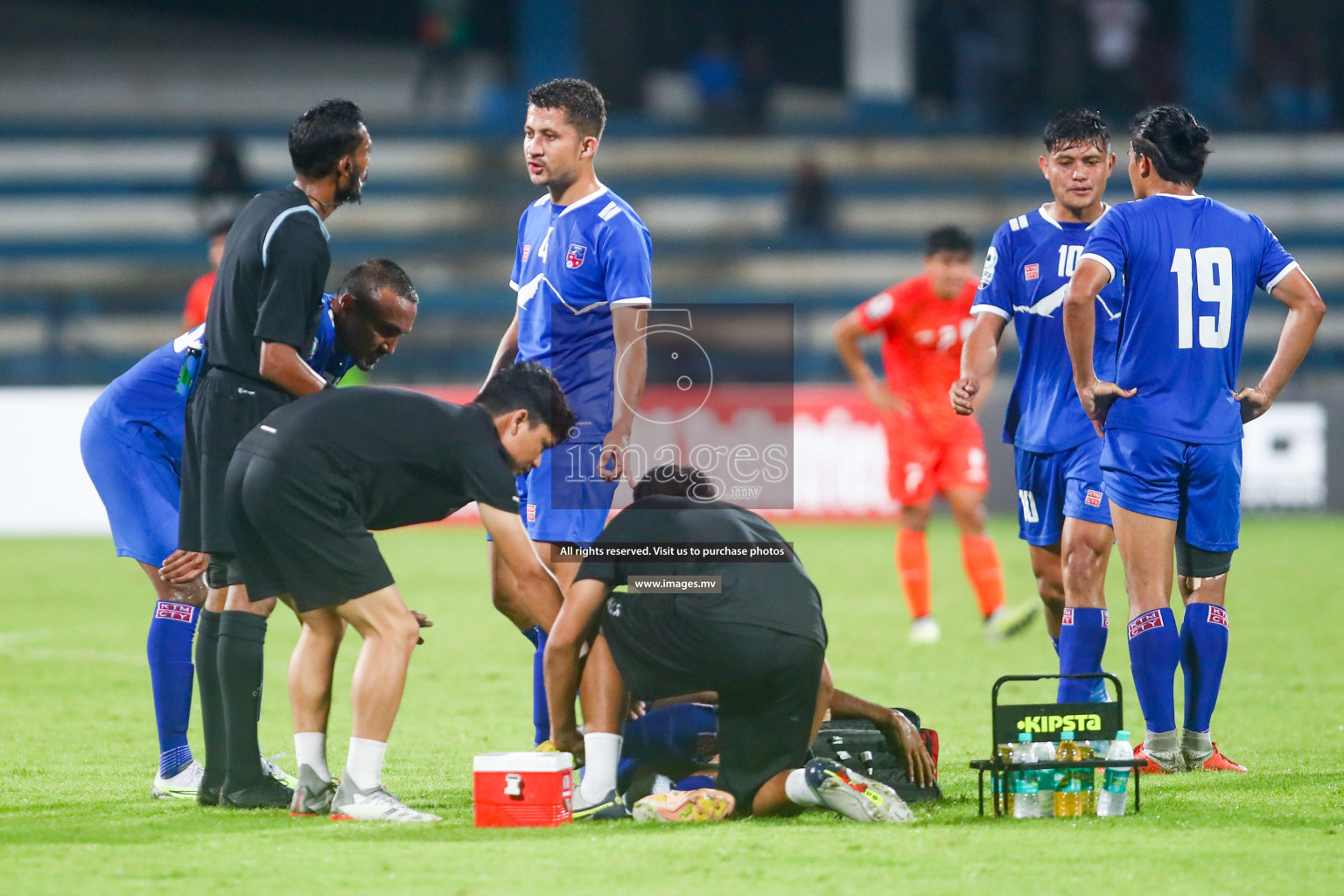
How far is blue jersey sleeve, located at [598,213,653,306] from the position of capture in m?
5.81

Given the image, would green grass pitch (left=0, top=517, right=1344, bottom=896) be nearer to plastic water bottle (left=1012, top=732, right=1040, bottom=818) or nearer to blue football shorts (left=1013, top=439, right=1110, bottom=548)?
plastic water bottle (left=1012, top=732, right=1040, bottom=818)

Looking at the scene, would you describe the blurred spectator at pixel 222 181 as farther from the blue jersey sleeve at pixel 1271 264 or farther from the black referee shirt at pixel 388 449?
the blue jersey sleeve at pixel 1271 264

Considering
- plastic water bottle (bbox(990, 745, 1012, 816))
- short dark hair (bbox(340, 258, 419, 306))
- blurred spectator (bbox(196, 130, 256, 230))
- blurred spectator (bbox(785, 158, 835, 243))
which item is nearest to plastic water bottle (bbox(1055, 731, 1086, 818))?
plastic water bottle (bbox(990, 745, 1012, 816))

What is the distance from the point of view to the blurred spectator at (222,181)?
72.9 ft

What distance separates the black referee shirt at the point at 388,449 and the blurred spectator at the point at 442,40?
69.7 feet

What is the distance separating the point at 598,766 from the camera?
5230mm

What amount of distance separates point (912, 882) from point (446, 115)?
73.8ft

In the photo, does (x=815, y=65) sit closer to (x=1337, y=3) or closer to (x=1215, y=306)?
(x=1337, y=3)

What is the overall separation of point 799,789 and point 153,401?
Result: 2.80 m

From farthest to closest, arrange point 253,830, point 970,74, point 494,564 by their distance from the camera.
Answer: point 970,74 < point 494,564 < point 253,830

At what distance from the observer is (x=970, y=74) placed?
24719 mm

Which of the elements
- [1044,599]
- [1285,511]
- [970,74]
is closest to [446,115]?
[970,74]

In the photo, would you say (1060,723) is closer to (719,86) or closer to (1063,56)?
(719,86)

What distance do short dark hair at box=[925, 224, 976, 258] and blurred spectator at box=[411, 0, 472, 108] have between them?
16.8 metres
